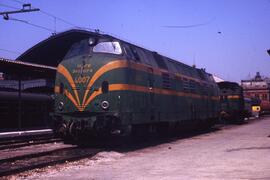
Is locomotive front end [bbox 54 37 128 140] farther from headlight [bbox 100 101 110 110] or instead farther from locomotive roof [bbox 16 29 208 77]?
locomotive roof [bbox 16 29 208 77]

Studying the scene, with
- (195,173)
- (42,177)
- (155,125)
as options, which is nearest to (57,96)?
(155,125)

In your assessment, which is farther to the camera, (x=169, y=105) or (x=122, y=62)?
(x=169, y=105)

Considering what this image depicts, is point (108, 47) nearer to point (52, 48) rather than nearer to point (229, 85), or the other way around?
point (229, 85)

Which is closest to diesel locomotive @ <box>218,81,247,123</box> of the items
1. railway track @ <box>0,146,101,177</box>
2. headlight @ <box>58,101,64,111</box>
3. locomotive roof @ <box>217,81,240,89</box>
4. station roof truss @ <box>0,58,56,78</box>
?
locomotive roof @ <box>217,81,240,89</box>

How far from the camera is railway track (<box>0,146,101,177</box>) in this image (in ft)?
30.6

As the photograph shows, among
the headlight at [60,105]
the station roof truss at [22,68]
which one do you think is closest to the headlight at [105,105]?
the headlight at [60,105]

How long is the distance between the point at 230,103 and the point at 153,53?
18.8 metres

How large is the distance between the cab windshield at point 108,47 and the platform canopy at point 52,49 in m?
27.4

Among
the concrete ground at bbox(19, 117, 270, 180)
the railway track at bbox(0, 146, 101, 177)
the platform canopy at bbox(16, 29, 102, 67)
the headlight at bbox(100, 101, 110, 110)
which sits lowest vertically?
the concrete ground at bbox(19, 117, 270, 180)

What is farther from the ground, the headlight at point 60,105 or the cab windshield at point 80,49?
the cab windshield at point 80,49

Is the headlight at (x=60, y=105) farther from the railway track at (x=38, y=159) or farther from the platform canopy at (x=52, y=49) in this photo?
the platform canopy at (x=52, y=49)

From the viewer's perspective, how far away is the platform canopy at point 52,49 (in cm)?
4181

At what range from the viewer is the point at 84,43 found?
14.1 meters

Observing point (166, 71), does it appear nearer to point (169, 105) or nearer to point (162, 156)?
point (169, 105)
